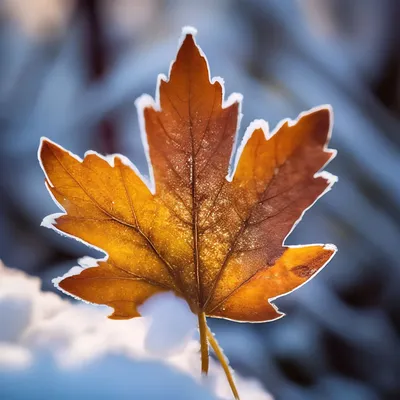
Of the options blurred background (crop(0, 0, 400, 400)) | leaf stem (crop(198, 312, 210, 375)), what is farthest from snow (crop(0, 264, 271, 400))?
blurred background (crop(0, 0, 400, 400))

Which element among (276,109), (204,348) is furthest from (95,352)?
(276,109)

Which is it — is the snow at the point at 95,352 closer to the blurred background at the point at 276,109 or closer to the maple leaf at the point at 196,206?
the maple leaf at the point at 196,206

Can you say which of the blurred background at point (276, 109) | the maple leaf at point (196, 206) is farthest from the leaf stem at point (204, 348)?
the blurred background at point (276, 109)

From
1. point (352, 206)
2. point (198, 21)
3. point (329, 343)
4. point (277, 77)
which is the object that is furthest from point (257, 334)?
point (198, 21)

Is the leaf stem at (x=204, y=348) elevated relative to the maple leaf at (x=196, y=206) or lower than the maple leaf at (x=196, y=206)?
A: lower

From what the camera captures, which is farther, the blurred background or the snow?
the blurred background

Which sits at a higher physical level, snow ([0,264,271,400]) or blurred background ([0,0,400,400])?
blurred background ([0,0,400,400])

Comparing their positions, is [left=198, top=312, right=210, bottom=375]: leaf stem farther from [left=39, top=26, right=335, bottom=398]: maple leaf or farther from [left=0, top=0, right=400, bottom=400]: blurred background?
[left=0, top=0, right=400, bottom=400]: blurred background
